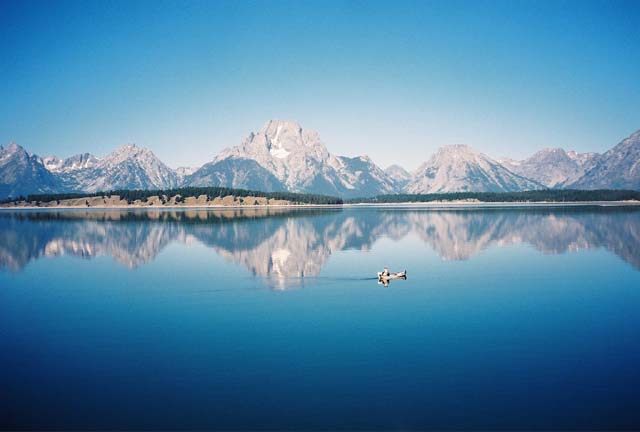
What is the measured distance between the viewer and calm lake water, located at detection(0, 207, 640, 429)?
806 inches

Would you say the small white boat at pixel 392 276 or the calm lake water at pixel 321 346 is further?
the small white boat at pixel 392 276

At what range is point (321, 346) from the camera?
28.9m

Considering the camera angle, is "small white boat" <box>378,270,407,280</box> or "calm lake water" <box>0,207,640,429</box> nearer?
"calm lake water" <box>0,207,640,429</box>

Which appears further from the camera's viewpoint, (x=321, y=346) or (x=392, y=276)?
(x=392, y=276)

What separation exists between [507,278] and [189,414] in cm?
4137

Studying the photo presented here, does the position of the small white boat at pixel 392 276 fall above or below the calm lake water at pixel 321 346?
above

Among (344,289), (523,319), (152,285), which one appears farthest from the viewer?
(152,285)

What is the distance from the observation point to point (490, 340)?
1178 inches

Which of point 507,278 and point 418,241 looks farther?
point 418,241

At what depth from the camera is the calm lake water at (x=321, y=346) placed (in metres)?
20.5

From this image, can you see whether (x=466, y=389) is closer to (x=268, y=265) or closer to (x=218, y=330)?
(x=218, y=330)

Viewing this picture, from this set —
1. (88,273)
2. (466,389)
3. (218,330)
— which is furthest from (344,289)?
(88,273)

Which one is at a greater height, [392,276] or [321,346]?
[392,276]

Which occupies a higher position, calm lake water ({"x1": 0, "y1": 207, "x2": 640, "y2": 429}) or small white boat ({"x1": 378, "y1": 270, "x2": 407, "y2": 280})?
small white boat ({"x1": 378, "y1": 270, "x2": 407, "y2": 280})
